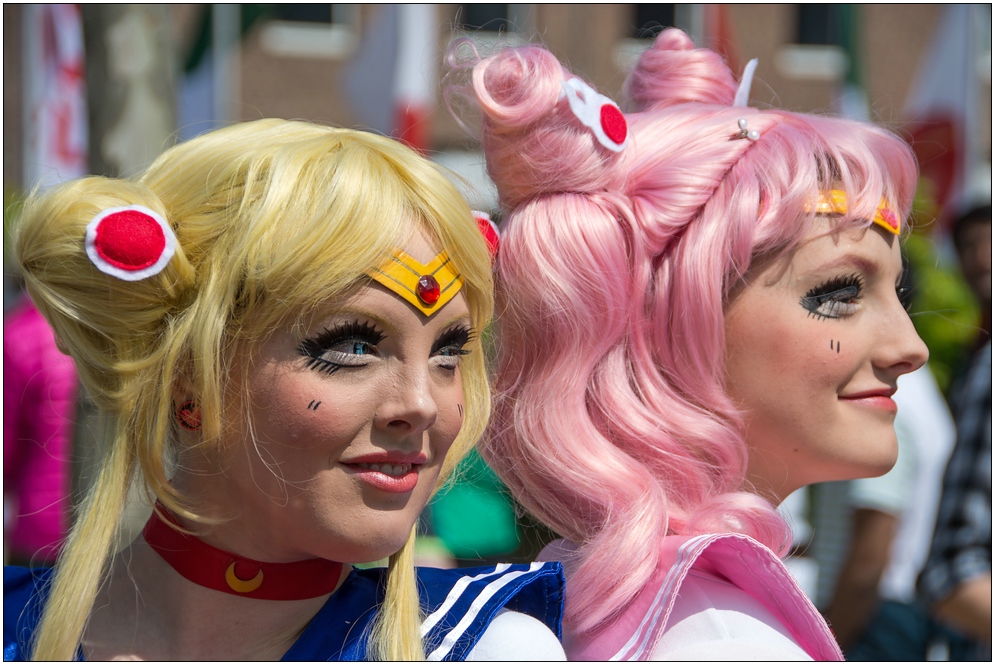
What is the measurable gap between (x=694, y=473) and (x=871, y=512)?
2.30 meters

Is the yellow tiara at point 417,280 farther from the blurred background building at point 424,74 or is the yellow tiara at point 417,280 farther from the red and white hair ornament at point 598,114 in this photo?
the red and white hair ornament at point 598,114

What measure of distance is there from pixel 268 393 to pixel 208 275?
0.21 metres

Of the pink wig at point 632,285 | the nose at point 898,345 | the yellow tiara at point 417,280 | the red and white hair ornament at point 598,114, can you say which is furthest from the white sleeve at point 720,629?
the red and white hair ornament at point 598,114

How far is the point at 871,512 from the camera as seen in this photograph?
381 cm

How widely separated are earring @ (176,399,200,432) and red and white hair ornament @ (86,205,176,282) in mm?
217

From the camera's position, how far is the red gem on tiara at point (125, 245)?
4.80 feet

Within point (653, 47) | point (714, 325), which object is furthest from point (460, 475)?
point (653, 47)

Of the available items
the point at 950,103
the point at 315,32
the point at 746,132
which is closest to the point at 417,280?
the point at 746,132

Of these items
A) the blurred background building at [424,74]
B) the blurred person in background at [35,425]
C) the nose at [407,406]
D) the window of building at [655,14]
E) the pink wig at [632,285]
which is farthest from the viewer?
the window of building at [655,14]

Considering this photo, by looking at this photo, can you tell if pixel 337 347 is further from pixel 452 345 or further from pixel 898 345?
pixel 898 345

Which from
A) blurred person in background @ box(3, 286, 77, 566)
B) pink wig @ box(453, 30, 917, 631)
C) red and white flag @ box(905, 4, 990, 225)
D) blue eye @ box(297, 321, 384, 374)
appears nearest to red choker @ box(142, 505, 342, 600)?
blue eye @ box(297, 321, 384, 374)

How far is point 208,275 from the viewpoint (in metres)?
1.51

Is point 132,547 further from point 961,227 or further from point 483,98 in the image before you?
point 961,227

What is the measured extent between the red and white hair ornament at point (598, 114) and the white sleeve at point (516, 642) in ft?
2.87
